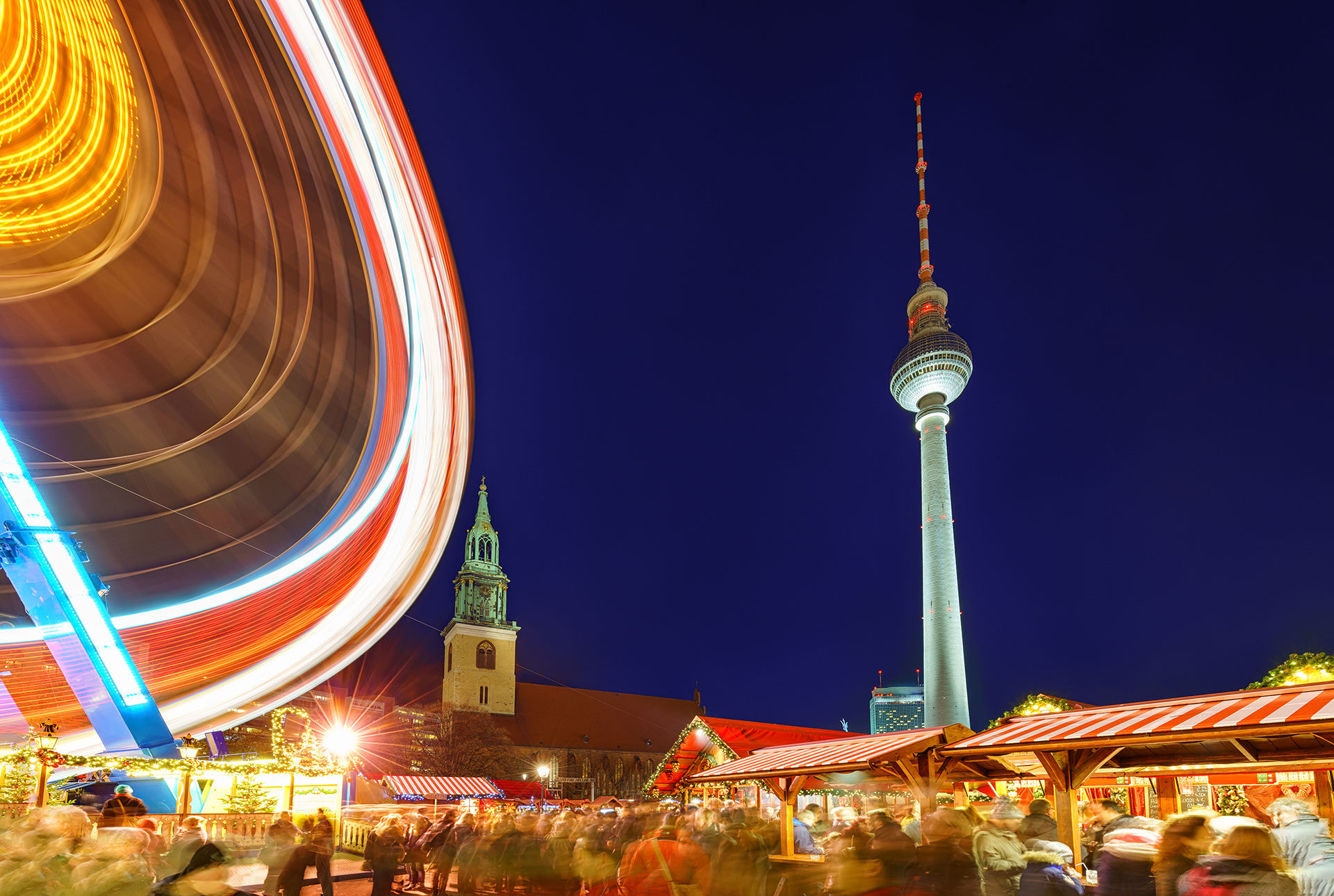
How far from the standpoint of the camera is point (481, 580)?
76250 mm

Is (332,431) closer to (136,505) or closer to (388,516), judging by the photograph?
(388,516)

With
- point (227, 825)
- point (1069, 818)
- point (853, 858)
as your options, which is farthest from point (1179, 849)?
point (227, 825)

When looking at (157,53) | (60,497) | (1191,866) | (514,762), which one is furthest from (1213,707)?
(514,762)

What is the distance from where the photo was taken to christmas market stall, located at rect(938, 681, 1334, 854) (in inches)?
347

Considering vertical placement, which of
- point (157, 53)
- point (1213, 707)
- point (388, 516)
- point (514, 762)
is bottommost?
point (514, 762)

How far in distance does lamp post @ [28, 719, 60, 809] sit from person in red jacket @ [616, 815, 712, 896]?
7.21m

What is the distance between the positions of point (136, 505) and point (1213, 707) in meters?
13.8

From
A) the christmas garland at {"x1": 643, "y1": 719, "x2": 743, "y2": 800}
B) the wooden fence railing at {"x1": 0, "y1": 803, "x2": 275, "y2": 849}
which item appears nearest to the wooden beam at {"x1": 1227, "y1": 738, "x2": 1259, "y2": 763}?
the wooden fence railing at {"x1": 0, "y1": 803, "x2": 275, "y2": 849}

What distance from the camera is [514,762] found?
6900cm

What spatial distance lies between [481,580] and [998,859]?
72921 millimetres

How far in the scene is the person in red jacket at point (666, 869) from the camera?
6336 millimetres

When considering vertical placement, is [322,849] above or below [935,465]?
below

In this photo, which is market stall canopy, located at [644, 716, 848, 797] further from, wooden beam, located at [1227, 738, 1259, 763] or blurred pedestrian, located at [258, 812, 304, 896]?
blurred pedestrian, located at [258, 812, 304, 896]

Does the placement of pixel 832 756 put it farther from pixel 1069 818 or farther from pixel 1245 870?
pixel 1245 870
